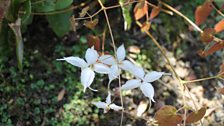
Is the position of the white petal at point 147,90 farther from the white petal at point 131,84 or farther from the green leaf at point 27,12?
the green leaf at point 27,12

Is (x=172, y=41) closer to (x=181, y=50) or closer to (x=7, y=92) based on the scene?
(x=181, y=50)

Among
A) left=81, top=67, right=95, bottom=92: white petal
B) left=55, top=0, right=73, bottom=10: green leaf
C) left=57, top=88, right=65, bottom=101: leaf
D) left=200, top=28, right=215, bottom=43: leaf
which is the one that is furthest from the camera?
left=57, top=88, right=65, bottom=101: leaf

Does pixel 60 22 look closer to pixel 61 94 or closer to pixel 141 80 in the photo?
pixel 61 94

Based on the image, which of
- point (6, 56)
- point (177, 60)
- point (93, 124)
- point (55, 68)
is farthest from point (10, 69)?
point (177, 60)

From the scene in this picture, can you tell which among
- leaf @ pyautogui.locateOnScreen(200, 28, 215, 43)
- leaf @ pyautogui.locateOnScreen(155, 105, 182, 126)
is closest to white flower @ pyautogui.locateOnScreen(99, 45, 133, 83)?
leaf @ pyautogui.locateOnScreen(155, 105, 182, 126)

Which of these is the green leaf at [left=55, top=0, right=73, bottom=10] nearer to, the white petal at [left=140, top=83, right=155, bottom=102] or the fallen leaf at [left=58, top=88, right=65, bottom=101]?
the fallen leaf at [left=58, top=88, right=65, bottom=101]

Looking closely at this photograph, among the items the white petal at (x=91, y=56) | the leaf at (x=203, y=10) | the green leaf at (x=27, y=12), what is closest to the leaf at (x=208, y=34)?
the leaf at (x=203, y=10)
